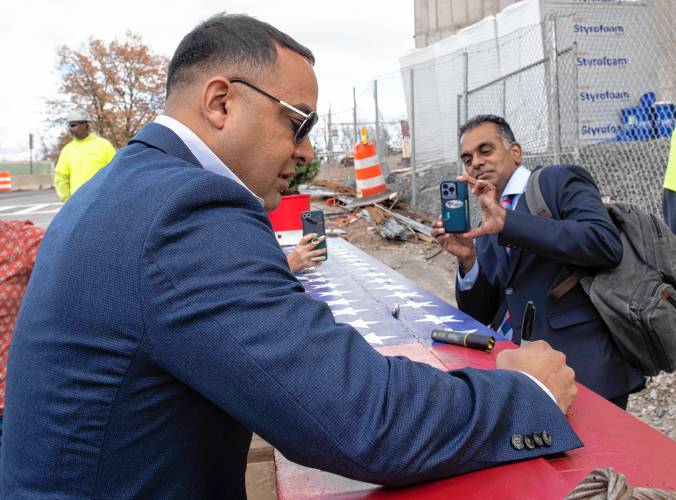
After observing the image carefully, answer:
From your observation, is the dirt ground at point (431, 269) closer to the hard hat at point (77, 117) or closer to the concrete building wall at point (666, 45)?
the concrete building wall at point (666, 45)

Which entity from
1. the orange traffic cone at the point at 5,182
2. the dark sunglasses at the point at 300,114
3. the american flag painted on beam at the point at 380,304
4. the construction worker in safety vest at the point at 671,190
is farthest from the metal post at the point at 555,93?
the orange traffic cone at the point at 5,182

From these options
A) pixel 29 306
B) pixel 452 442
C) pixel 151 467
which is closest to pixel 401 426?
pixel 452 442

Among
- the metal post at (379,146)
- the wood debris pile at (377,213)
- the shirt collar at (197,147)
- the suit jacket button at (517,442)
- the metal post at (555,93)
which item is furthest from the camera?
the metal post at (379,146)

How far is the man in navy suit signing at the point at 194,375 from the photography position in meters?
0.97

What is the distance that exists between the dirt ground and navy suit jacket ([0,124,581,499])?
10.4ft

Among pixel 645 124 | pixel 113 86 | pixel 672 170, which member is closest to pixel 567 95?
pixel 645 124

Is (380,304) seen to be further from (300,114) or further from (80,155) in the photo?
(80,155)

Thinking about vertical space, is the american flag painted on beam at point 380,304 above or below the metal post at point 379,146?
below

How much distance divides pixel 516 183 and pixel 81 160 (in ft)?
20.3

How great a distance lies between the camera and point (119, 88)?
103 feet

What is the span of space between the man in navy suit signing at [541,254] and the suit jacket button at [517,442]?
4.36ft

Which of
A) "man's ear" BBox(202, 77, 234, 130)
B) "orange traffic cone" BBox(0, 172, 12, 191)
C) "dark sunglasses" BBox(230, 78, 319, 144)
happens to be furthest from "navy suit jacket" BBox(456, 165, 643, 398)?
"orange traffic cone" BBox(0, 172, 12, 191)

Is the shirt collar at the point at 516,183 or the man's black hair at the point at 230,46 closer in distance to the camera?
the man's black hair at the point at 230,46

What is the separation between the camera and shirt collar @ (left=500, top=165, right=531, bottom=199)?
9.30ft
